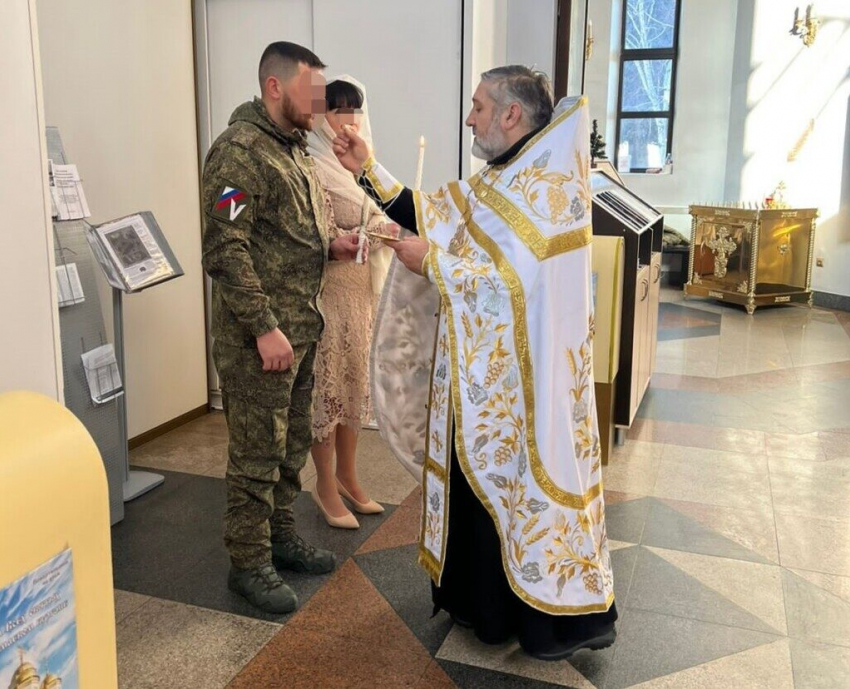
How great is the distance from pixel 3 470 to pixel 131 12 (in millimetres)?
3292

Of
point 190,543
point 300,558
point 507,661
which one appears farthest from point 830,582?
point 190,543

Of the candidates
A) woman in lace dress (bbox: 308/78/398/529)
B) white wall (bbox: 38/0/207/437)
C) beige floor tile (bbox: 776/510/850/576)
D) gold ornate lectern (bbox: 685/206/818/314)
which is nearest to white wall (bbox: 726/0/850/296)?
gold ornate lectern (bbox: 685/206/818/314)

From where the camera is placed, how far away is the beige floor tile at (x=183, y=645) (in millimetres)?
2369

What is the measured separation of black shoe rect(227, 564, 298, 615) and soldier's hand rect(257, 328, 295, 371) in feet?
2.30

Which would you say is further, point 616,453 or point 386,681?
point 616,453

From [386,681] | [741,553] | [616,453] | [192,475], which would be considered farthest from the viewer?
[616,453]

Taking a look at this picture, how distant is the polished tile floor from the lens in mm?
2412

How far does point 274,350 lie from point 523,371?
0.75 metres

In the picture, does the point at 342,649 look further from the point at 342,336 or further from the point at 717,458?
the point at 717,458

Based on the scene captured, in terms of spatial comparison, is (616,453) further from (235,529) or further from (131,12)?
(131,12)

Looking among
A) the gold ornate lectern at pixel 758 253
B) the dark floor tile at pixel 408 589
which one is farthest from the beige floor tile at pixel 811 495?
the gold ornate lectern at pixel 758 253

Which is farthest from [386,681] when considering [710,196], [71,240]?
[710,196]

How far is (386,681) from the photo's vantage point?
7.68ft

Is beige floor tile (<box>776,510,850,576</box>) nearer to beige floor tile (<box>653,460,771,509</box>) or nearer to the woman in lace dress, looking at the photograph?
beige floor tile (<box>653,460,771,509</box>)
